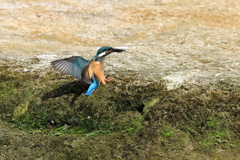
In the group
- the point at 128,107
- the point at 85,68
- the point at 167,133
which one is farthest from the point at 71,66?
the point at 167,133

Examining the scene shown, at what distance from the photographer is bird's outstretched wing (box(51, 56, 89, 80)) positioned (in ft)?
17.4

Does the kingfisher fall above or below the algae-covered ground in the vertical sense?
above

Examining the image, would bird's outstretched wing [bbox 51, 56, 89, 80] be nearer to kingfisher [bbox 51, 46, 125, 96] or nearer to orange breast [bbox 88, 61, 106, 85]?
kingfisher [bbox 51, 46, 125, 96]

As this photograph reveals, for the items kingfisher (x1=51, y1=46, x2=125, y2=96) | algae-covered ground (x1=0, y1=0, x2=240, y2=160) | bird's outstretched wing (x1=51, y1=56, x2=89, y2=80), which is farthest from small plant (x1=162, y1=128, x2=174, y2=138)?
bird's outstretched wing (x1=51, y1=56, x2=89, y2=80)

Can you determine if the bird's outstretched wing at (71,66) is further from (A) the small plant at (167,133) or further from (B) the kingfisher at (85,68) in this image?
(A) the small plant at (167,133)

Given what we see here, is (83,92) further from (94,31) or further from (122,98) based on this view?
(94,31)

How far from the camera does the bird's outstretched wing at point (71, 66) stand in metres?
5.30

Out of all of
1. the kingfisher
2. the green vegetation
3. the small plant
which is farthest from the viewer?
the kingfisher

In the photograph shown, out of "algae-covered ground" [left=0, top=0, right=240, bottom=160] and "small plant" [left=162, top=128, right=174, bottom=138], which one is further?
"small plant" [left=162, top=128, right=174, bottom=138]

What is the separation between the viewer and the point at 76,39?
11.7 m

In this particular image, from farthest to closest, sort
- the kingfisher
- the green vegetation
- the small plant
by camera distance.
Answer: the kingfisher → the small plant → the green vegetation

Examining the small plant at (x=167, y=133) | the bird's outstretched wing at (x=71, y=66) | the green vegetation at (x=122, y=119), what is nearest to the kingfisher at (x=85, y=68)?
the bird's outstretched wing at (x=71, y=66)

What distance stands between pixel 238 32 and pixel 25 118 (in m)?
8.59

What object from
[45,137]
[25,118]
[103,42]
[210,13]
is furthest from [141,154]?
[210,13]
